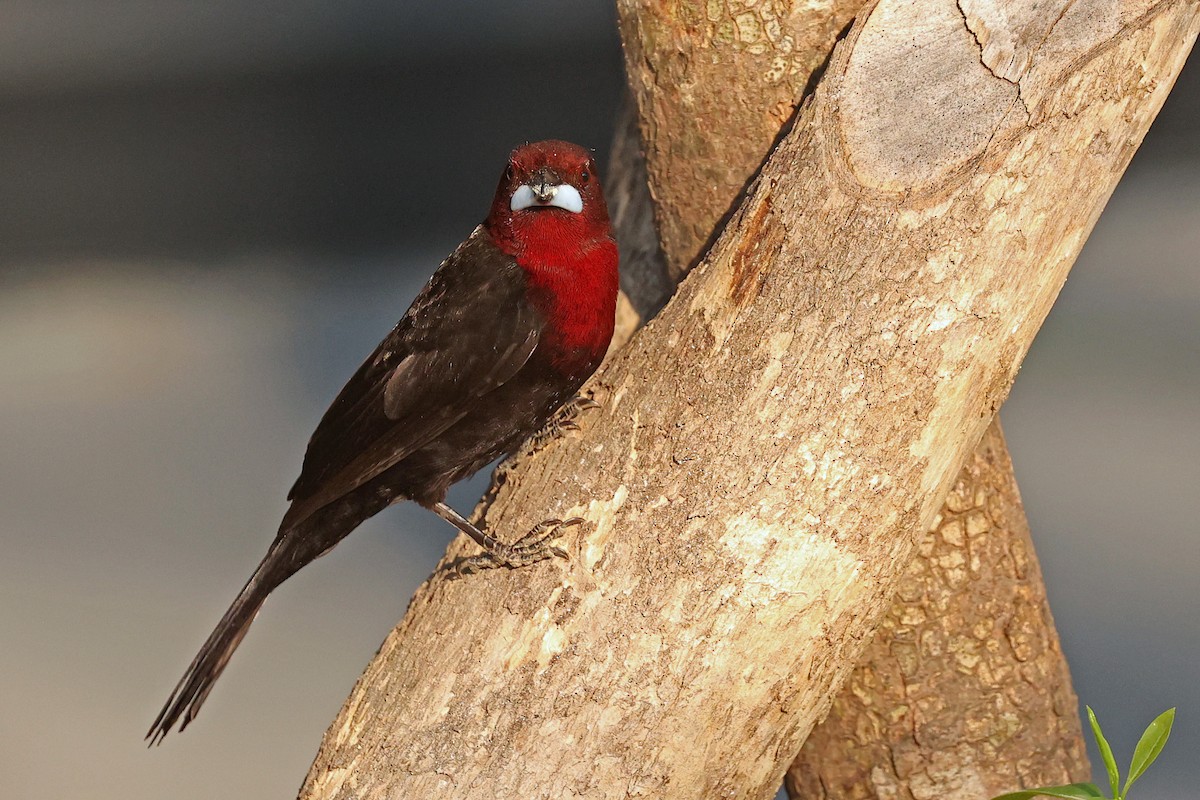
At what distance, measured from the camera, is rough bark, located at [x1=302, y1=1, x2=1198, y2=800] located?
1880mm

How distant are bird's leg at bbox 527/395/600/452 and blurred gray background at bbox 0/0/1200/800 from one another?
2.34 m

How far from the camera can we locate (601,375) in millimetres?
2354

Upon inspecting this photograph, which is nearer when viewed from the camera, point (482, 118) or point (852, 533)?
point (852, 533)

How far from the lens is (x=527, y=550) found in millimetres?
2068

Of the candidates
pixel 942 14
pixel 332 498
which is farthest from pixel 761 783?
pixel 942 14

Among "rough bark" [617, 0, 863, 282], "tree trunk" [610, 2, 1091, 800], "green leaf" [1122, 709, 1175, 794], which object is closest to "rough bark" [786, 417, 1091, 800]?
"tree trunk" [610, 2, 1091, 800]

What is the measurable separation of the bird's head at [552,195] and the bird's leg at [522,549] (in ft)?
1.96

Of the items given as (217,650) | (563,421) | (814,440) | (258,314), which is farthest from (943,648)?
(258,314)

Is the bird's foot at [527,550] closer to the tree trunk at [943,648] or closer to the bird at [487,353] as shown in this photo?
the bird at [487,353]

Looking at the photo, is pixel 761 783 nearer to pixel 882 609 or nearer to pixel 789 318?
pixel 882 609

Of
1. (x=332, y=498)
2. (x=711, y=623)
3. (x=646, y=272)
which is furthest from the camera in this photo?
(x=646, y=272)

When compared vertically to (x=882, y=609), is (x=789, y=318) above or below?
above

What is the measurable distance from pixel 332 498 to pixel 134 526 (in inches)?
123

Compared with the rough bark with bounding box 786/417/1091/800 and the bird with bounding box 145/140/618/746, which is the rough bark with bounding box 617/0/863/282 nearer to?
the bird with bounding box 145/140/618/746
